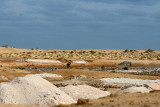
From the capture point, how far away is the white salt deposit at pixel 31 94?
1490cm

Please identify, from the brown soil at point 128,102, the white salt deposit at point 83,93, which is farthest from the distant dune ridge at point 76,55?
the brown soil at point 128,102

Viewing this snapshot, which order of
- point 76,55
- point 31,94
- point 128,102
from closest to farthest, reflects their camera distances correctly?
point 128,102 → point 31,94 → point 76,55

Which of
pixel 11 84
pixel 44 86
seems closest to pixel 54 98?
pixel 44 86

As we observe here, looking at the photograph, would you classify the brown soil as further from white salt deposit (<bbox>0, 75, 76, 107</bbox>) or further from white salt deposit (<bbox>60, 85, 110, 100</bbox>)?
white salt deposit (<bbox>60, 85, 110, 100</bbox>)

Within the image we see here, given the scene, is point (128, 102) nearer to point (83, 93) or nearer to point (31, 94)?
point (83, 93)

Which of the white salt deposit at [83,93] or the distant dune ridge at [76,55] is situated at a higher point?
the white salt deposit at [83,93]

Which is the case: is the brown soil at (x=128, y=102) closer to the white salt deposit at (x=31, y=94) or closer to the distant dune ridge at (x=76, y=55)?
the white salt deposit at (x=31, y=94)

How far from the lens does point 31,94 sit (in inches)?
604

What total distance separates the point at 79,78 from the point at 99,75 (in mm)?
4217

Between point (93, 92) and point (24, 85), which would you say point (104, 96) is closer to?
point (93, 92)

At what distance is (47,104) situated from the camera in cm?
1470

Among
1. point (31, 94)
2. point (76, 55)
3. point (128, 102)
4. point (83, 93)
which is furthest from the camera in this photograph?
point (76, 55)

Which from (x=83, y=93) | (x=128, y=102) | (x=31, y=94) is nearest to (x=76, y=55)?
(x=83, y=93)

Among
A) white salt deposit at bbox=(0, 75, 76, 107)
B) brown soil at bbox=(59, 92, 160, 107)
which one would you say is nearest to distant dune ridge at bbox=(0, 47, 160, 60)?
brown soil at bbox=(59, 92, 160, 107)
